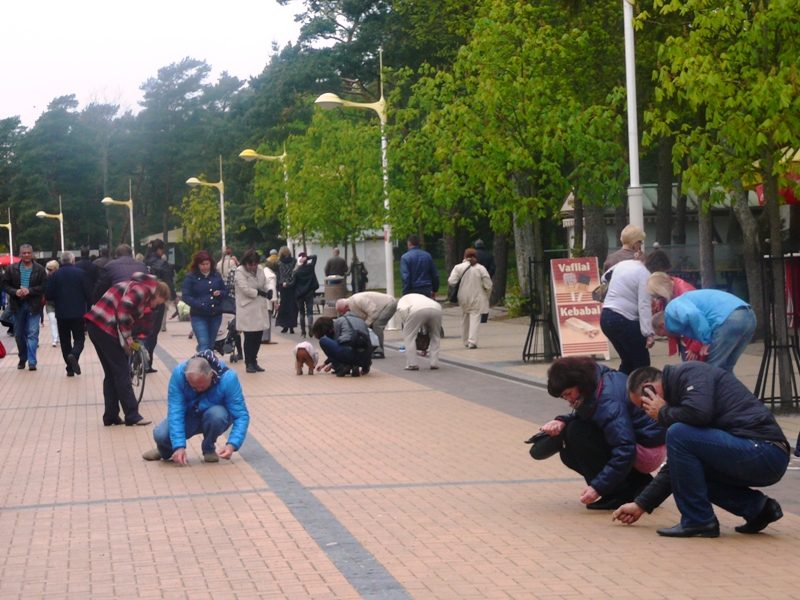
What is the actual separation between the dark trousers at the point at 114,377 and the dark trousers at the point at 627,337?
15.0 feet

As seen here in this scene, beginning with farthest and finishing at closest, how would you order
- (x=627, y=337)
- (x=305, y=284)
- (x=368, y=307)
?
(x=305, y=284) < (x=368, y=307) < (x=627, y=337)

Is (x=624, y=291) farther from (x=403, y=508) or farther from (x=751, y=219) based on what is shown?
(x=751, y=219)

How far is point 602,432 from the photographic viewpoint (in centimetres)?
922

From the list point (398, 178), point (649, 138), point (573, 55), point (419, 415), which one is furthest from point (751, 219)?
point (398, 178)

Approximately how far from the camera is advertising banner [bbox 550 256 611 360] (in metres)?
21.3

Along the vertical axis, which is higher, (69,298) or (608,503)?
(69,298)

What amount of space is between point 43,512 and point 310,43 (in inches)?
1948

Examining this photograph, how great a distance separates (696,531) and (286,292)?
25.0 m

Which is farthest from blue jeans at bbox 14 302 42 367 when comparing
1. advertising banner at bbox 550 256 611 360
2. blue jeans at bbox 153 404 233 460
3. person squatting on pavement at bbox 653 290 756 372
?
person squatting on pavement at bbox 653 290 756 372

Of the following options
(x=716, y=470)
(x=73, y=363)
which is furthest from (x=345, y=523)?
(x=73, y=363)

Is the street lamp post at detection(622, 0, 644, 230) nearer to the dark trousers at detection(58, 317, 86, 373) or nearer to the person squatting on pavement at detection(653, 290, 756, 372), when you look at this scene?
the dark trousers at detection(58, 317, 86, 373)

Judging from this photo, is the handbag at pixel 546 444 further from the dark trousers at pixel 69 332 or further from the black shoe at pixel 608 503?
the dark trousers at pixel 69 332

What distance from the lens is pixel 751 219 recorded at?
78.5 ft

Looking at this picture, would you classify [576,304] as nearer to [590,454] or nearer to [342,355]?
[342,355]
